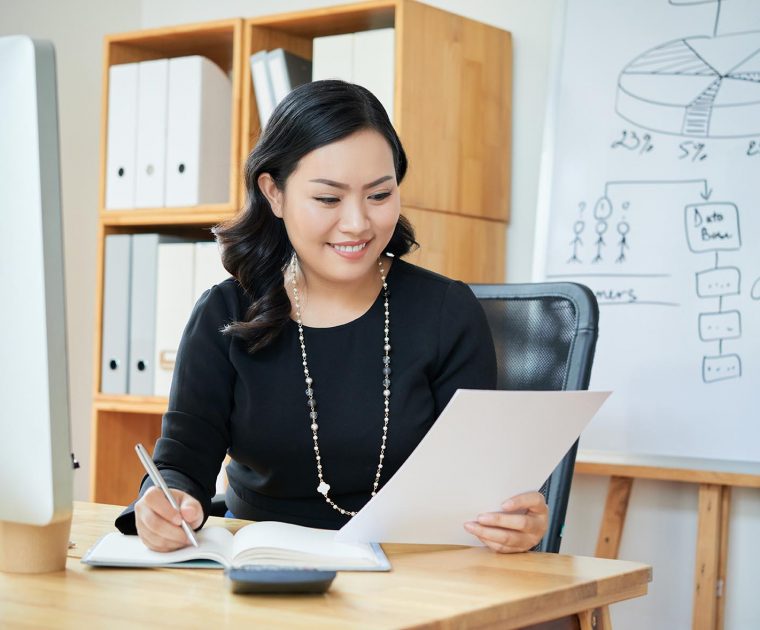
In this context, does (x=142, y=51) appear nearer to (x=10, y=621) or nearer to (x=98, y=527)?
(x=98, y=527)

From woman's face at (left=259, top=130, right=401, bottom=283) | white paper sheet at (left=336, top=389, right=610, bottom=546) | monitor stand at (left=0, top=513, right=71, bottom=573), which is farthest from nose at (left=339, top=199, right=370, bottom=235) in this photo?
monitor stand at (left=0, top=513, right=71, bottom=573)

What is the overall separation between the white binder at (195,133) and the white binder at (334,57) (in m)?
0.32

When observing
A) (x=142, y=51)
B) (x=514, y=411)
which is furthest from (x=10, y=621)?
(x=142, y=51)

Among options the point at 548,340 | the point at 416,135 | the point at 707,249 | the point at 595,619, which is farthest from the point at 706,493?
the point at 595,619

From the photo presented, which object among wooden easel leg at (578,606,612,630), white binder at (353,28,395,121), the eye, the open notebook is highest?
white binder at (353,28,395,121)

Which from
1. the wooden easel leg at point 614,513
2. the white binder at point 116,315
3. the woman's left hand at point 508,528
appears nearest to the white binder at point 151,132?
the white binder at point 116,315

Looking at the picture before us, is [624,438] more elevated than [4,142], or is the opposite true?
[4,142]

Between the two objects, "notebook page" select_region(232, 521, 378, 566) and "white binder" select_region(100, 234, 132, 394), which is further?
"white binder" select_region(100, 234, 132, 394)

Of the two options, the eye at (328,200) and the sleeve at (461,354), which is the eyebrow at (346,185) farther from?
the sleeve at (461,354)

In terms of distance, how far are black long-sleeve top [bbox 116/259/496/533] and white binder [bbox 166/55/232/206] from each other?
3.98ft

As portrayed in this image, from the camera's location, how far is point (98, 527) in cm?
130

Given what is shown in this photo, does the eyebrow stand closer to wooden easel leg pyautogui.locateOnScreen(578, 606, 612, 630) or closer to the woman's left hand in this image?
the woman's left hand

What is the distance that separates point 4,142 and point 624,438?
175cm

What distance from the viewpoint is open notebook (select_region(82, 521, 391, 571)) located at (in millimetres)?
1038
